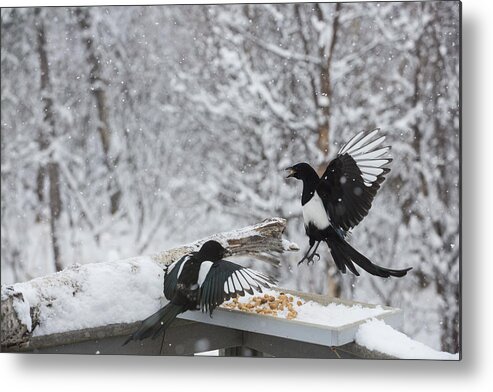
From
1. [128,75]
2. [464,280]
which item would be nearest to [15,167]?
[128,75]

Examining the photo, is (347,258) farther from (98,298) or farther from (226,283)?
(98,298)

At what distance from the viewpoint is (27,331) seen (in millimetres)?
2082

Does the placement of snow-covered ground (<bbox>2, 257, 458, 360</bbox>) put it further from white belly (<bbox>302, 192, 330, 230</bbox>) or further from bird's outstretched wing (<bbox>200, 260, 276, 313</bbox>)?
white belly (<bbox>302, 192, 330, 230</bbox>)

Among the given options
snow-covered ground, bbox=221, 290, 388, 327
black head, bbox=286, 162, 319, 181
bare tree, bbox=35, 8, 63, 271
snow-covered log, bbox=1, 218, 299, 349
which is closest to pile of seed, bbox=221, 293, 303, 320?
snow-covered ground, bbox=221, 290, 388, 327

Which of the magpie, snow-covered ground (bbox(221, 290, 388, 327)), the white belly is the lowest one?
snow-covered ground (bbox(221, 290, 388, 327))

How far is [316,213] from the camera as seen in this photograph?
2.06m

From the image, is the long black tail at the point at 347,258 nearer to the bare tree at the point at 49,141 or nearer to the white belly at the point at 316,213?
the white belly at the point at 316,213

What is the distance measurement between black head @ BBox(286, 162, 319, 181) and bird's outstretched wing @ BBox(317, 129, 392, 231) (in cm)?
3

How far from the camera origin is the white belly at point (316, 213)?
2.06 metres

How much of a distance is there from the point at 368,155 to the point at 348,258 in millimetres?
289

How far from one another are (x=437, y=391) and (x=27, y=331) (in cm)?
115

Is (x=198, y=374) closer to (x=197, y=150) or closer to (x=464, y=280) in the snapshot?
(x=197, y=150)

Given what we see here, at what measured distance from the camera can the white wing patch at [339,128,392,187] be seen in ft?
6.64

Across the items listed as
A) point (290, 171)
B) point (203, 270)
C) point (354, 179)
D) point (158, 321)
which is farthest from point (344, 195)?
point (158, 321)
